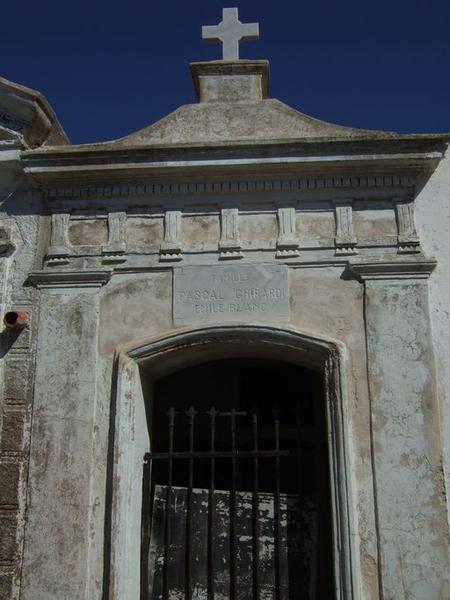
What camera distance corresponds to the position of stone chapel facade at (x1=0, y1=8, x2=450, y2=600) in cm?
470

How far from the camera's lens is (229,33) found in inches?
234

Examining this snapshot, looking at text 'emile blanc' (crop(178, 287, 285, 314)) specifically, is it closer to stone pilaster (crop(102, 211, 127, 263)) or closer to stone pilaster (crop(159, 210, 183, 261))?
stone pilaster (crop(159, 210, 183, 261))

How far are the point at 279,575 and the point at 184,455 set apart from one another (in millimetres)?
1023

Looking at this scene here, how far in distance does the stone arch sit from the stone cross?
2.41 meters

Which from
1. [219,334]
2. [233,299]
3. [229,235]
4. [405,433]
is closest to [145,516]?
[219,334]

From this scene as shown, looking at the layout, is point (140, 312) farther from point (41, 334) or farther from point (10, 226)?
point (10, 226)

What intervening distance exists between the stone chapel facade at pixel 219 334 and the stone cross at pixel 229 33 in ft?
1.87

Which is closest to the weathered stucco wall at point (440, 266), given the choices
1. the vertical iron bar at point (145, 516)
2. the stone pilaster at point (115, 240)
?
the vertical iron bar at point (145, 516)

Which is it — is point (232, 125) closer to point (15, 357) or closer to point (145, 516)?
point (15, 357)

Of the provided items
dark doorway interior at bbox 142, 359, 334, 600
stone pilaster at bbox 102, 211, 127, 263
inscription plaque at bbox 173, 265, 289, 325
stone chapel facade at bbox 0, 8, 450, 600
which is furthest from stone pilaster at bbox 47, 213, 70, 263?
dark doorway interior at bbox 142, 359, 334, 600

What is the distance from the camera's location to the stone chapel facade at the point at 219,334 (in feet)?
15.4

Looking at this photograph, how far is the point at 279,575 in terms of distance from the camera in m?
4.85

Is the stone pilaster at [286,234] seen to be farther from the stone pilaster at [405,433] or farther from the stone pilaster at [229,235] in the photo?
the stone pilaster at [405,433]

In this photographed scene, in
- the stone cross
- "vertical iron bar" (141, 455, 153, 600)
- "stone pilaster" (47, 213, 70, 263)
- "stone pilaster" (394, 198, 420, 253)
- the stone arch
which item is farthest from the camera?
the stone cross
